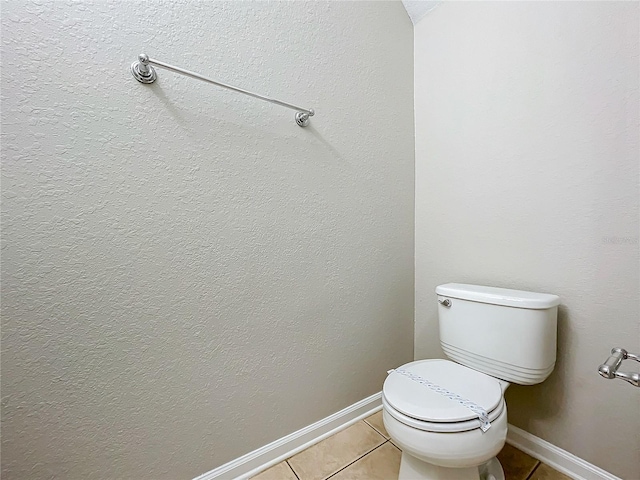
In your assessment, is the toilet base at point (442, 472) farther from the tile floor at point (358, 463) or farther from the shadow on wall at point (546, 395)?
the shadow on wall at point (546, 395)

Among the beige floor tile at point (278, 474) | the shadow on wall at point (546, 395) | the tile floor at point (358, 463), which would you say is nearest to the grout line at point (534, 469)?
the tile floor at point (358, 463)

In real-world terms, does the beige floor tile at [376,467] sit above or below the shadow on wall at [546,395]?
below

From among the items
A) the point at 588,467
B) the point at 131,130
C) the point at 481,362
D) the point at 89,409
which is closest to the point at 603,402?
the point at 588,467

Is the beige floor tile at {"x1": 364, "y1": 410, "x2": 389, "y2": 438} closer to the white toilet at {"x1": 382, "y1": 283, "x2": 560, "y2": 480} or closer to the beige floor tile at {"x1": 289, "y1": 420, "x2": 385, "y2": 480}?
the beige floor tile at {"x1": 289, "y1": 420, "x2": 385, "y2": 480}

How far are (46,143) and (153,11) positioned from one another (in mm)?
484

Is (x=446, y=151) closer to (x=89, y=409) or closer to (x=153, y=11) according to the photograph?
(x=153, y=11)

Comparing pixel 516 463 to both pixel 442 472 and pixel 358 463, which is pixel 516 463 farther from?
pixel 358 463

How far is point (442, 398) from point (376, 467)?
1.51 ft

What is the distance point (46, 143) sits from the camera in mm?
674

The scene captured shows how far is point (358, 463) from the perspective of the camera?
1060 millimetres

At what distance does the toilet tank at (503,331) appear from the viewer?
36.0 inches

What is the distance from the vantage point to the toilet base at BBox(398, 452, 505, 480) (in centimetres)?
85

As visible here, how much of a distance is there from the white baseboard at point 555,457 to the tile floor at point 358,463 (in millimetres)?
22

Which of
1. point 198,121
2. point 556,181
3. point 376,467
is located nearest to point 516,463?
point 376,467
